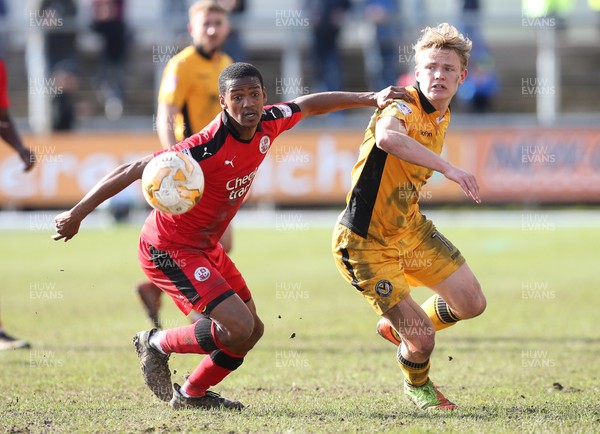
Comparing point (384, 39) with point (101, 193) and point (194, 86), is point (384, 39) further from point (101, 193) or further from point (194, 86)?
point (101, 193)

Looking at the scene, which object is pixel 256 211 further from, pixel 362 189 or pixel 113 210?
pixel 362 189

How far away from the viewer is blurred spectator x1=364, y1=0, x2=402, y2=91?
71.8 ft

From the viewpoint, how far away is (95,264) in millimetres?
14953

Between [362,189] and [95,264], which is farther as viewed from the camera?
[95,264]

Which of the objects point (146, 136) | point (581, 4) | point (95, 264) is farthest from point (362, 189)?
point (581, 4)

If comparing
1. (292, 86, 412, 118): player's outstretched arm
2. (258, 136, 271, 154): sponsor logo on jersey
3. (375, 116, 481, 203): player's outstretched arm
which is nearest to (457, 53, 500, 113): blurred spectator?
(292, 86, 412, 118): player's outstretched arm

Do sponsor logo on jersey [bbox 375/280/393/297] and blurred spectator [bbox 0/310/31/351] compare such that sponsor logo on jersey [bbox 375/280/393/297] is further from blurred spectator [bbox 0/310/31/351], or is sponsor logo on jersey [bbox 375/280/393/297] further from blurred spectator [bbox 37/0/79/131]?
blurred spectator [bbox 37/0/79/131]

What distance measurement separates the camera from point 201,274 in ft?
20.1

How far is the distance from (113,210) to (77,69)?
6.26 metres

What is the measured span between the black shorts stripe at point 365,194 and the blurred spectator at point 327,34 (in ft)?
50.9

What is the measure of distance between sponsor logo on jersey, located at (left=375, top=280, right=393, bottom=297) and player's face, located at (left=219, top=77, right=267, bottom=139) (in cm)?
120

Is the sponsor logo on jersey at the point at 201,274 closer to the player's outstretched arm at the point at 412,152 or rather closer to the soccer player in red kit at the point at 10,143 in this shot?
the player's outstretched arm at the point at 412,152

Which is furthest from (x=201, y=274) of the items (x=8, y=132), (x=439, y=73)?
(x=8, y=132)

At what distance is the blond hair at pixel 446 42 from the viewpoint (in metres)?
6.21
